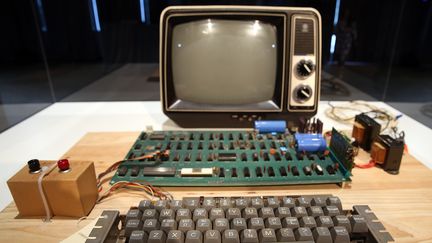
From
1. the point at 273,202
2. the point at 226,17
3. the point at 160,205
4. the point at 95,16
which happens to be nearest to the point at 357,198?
the point at 273,202

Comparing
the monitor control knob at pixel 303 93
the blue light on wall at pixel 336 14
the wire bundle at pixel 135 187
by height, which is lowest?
the wire bundle at pixel 135 187

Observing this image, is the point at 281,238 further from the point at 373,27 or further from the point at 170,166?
the point at 373,27

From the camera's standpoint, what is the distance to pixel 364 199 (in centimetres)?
60

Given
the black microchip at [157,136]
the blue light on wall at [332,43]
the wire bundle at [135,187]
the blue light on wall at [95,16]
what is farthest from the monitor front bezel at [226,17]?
the blue light on wall at [95,16]

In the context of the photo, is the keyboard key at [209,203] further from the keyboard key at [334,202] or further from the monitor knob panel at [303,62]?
the monitor knob panel at [303,62]

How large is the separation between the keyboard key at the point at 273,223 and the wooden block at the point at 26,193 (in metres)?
0.42

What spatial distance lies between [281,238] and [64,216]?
1.36 feet

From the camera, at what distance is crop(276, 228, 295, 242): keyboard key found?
0.46 m

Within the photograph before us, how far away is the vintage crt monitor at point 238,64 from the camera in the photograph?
89 cm

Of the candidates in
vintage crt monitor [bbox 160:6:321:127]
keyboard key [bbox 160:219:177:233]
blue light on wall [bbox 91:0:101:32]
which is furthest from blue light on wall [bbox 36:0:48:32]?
keyboard key [bbox 160:219:177:233]

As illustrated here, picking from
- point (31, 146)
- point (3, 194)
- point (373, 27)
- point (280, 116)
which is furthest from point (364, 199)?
point (373, 27)

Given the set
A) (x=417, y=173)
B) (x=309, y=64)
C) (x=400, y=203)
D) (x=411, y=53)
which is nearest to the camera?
(x=400, y=203)

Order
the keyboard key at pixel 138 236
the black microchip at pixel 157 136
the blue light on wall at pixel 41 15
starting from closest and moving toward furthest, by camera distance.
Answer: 1. the keyboard key at pixel 138 236
2. the black microchip at pixel 157 136
3. the blue light on wall at pixel 41 15

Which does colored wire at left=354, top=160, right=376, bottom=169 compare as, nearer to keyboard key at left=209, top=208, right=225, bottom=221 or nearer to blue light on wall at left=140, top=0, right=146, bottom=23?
keyboard key at left=209, top=208, right=225, bottom=221
